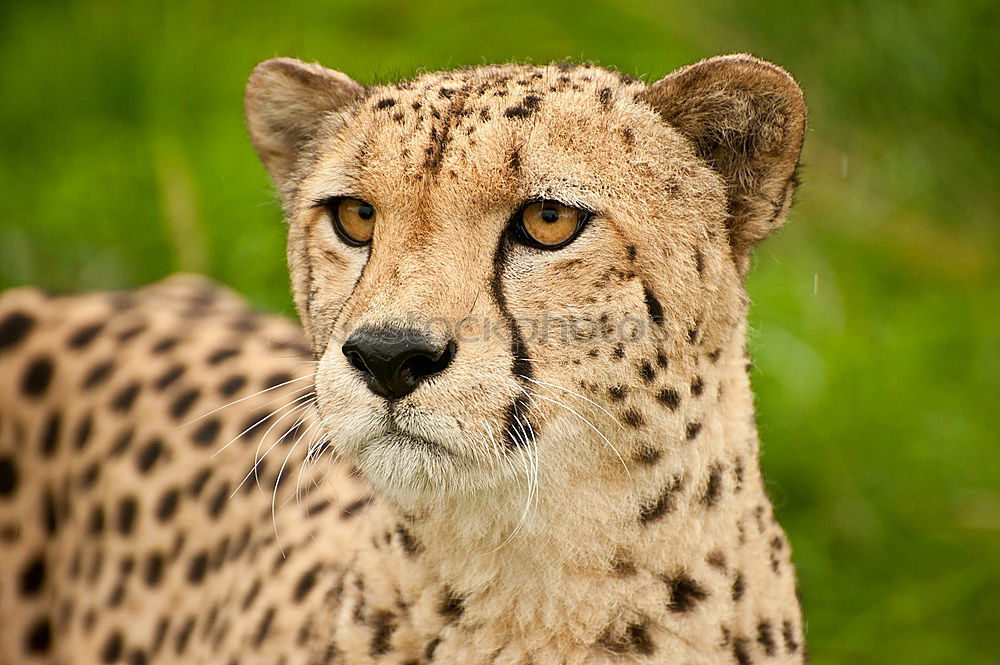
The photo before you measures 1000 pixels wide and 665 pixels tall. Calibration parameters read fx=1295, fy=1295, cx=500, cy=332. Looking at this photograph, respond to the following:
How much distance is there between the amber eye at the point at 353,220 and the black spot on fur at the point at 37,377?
4.20 ft

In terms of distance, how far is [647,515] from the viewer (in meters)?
2.00

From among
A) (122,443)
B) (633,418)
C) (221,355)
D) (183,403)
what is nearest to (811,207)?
(221,355)

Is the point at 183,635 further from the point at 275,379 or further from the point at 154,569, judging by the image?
the point at 275,379

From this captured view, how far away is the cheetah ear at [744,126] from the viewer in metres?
Answer: 2.02

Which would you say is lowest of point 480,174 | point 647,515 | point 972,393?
point 972,393

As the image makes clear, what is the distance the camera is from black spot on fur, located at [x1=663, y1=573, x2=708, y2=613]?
6.64 feet

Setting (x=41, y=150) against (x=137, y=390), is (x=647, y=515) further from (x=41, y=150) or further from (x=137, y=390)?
(x=41, y=150)

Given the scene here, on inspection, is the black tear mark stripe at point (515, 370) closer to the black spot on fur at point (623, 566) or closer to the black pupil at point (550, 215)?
the black pupil at point (550, 215)

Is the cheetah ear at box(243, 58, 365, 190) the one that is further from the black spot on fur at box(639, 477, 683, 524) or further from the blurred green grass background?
the blurred green grass background

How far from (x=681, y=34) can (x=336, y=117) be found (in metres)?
3.74

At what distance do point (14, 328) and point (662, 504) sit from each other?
1.81m

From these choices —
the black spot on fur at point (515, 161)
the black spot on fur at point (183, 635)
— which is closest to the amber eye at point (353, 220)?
the black spot on fur at point (515, 161)

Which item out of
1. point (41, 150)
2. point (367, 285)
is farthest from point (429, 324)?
point (41, 150)

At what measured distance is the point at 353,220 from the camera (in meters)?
2.06
